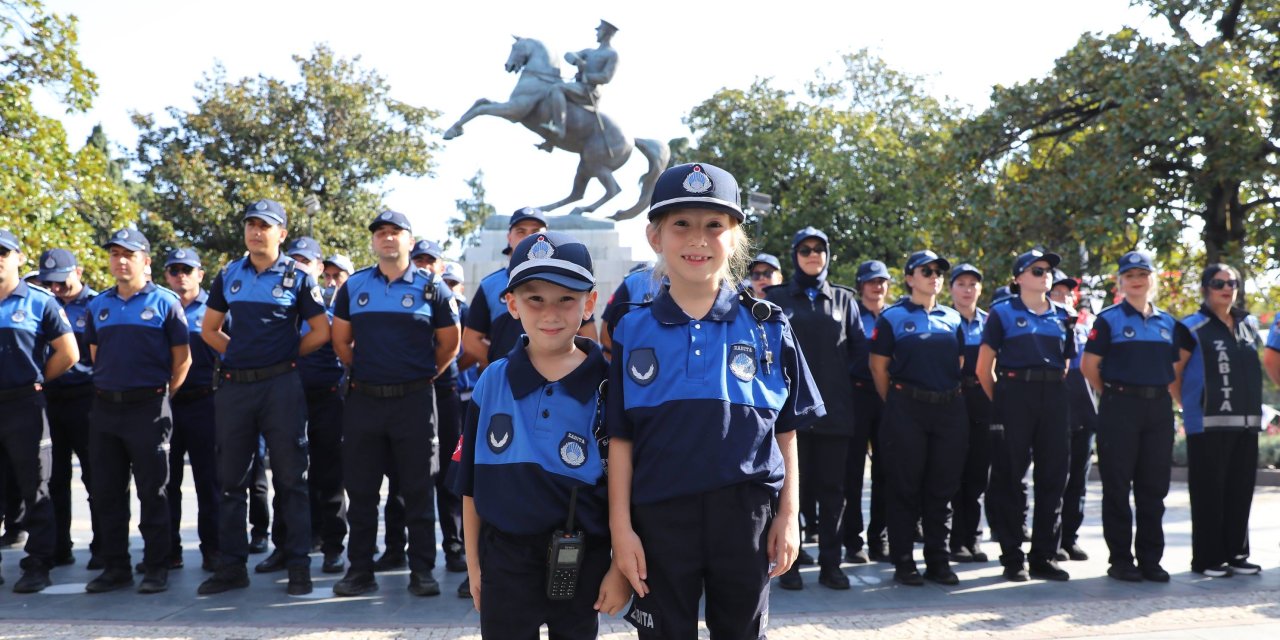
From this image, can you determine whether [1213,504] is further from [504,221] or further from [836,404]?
[504,221]

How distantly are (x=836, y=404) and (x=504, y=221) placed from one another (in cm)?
748

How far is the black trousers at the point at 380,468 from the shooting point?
5.66 meters

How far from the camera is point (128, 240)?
604cm

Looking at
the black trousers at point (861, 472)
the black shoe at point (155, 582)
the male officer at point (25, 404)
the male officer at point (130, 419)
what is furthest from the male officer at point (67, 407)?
the black trousers at point (861, 472)

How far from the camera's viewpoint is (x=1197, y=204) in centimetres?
1320

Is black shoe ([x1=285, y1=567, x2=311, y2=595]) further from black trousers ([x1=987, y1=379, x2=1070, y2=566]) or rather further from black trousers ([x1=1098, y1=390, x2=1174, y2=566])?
black trousers ([x1=1098, y1=390, x2=1174, y2=566])

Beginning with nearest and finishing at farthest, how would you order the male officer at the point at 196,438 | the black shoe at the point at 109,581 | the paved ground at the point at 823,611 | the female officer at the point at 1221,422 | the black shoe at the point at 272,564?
the paved ground at the point at 823,611, the black shoe at the point at 109,581, the female officer at the point at 1221,422, the black shoe at the point at 272,564, the male officer at the point at 196,438

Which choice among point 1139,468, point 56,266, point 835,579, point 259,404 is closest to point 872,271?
point 1139,468

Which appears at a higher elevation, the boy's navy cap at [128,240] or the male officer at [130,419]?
the boy's navy cap at [128,240]

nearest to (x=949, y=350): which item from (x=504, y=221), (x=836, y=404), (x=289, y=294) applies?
(x=836, y=404)

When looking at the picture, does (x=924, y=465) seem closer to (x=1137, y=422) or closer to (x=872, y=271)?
(x=1137, y=422)

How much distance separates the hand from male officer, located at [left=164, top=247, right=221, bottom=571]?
457cm

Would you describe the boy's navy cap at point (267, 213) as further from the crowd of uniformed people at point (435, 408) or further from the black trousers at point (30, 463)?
the black trousers at point (30, 463)

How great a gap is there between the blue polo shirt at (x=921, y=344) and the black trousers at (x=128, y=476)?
4.42 meters
